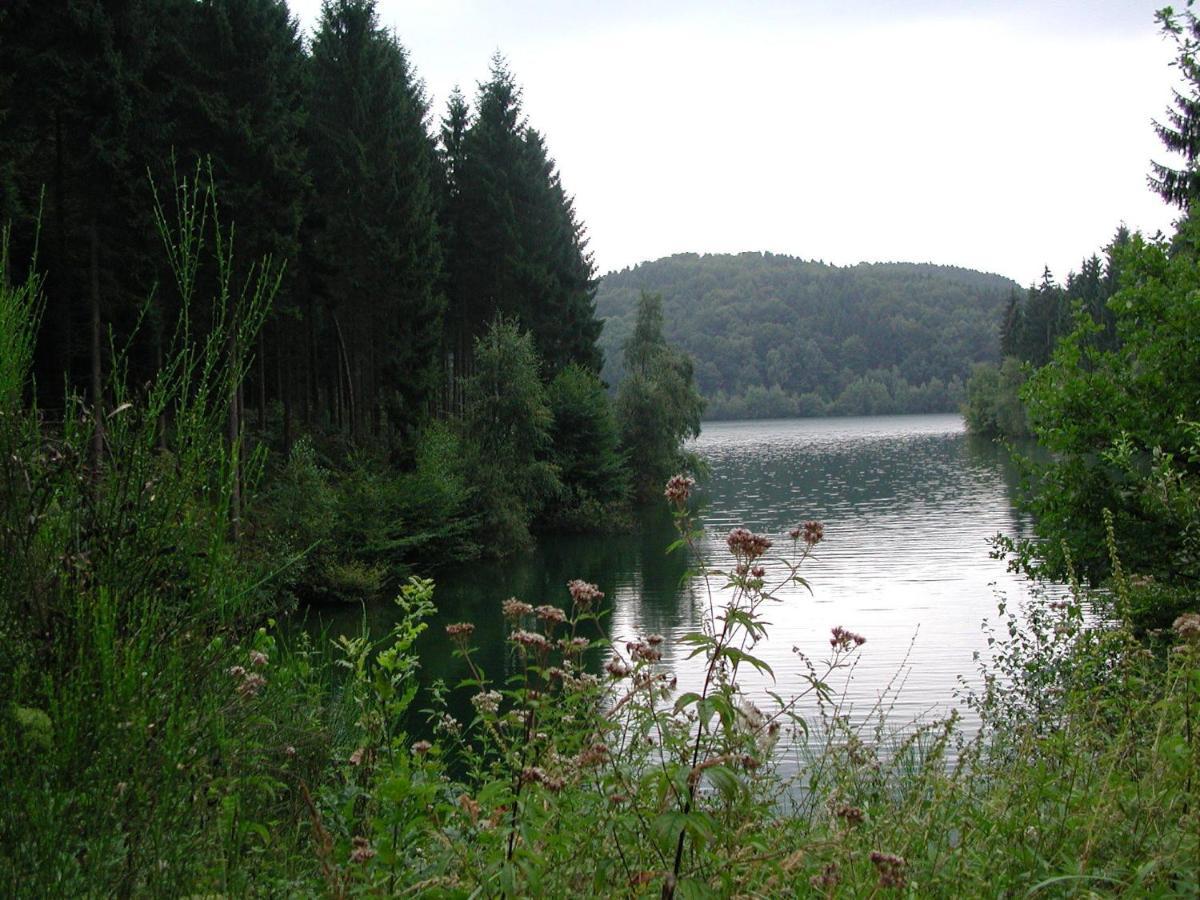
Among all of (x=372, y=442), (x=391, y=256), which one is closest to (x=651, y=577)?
(x=372, y=442)

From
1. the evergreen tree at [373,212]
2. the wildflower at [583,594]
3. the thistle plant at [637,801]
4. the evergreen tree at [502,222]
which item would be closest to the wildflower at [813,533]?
the thistle plant at [637,801]

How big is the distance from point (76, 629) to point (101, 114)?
713 inches

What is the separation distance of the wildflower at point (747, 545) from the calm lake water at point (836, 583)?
1.02 feet

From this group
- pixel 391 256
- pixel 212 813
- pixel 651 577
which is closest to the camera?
pixel 212 813

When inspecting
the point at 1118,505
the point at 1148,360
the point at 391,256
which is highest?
the point at 391,256

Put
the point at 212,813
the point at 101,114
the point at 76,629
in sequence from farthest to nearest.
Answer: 1. the point at 101,114
2. the point at 212,813
3. the point at 76,629

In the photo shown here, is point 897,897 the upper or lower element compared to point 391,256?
lower

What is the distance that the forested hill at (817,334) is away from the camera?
14538 cm

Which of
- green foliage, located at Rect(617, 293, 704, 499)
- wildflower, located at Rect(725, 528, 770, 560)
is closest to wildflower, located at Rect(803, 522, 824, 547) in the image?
wildflower, located at Rect(725, 528, 770, 560)

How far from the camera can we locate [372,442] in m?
30.6

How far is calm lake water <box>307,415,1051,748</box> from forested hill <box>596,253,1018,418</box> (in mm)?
89958

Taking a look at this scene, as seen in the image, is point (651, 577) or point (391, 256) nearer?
point (651, 577)

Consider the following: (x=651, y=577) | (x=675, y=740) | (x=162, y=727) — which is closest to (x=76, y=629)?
(x=162, y=727)

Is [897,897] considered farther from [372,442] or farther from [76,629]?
[372,442]
